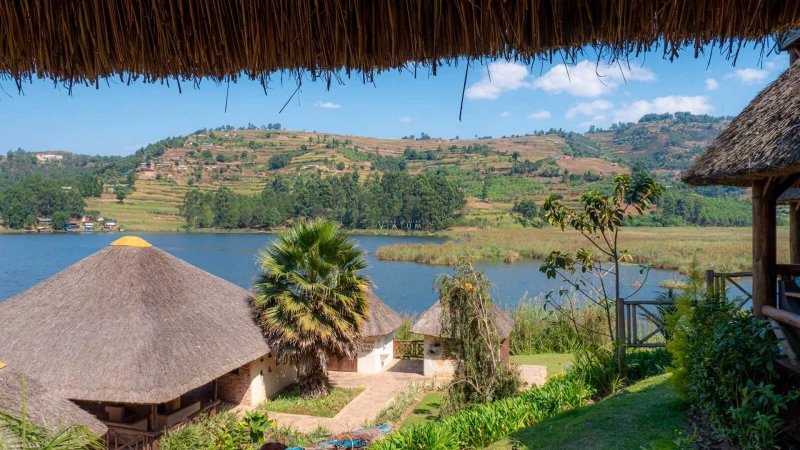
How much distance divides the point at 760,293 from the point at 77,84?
4490 millimetres

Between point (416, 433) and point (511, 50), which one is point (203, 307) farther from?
point (511, 50)

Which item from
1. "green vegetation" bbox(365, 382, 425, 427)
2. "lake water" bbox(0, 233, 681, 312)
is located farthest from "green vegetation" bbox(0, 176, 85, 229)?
"green vegetation" bbox(365, 382, 425, 427)

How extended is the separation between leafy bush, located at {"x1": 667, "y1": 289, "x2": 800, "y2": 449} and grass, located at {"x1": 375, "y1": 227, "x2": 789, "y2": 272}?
57.8 feet

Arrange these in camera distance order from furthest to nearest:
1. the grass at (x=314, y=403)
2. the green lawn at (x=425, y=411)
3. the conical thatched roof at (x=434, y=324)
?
1. the conical thatched roof at (x=434, y=324)
2. the grass at (x=314, y=403)
3. the green lawn at (x=425, y=411)

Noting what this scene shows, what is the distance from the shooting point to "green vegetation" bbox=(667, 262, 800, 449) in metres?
3.51

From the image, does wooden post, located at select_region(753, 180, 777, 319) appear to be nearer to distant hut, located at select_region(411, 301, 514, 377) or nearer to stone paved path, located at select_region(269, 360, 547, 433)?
stone paved path, located at select_region(269, 360, 547, 433)

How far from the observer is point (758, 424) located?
3.43 metres

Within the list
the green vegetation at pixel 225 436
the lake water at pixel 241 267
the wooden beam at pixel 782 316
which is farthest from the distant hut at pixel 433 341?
the wooden beam at pixel 782 316

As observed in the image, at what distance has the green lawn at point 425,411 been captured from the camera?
8876mm

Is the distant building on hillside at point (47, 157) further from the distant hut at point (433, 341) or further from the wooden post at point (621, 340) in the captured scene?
the wooden post at point (621, 340)

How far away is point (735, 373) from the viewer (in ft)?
12.4

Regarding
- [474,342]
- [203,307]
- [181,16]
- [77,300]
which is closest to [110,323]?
[77,300]

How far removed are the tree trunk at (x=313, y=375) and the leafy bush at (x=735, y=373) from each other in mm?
7514

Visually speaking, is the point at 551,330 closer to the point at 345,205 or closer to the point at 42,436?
the point at 42,436
